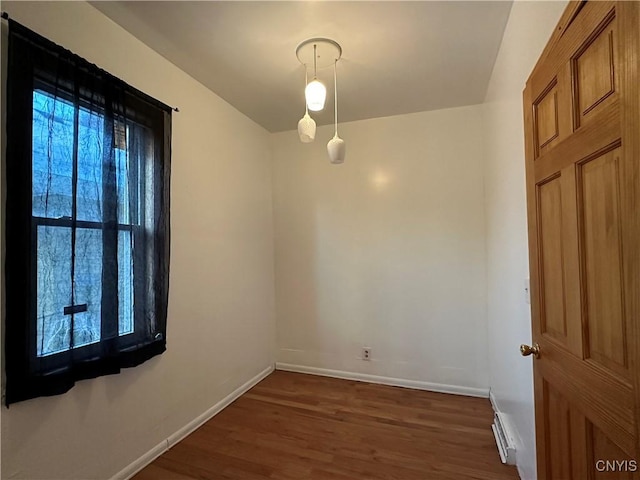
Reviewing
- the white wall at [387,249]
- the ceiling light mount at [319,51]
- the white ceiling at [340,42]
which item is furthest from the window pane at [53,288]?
the white wall at [387,249]

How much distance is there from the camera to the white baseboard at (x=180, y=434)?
1.77m

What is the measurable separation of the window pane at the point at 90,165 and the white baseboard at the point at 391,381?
2494 mm

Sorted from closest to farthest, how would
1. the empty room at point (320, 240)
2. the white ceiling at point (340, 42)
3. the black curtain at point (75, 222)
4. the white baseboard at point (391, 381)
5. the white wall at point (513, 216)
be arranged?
the empty room at point (320, 240), the black curtain at point (75, 222), the white wall at point (513, 216), the white ceiling at point (340, 42), the white baseboard at point (391, 381)

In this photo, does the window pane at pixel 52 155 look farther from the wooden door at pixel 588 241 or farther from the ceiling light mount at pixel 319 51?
the wooden door at pixel 588 241

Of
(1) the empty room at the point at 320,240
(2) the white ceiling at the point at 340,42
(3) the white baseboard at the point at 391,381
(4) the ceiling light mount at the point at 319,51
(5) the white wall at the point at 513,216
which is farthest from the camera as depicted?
(3) the white baseboard at the point at 391,381

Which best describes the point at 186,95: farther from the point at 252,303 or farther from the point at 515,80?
the point at 515,80

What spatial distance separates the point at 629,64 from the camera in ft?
2.00

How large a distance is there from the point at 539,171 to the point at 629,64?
1.92 feet

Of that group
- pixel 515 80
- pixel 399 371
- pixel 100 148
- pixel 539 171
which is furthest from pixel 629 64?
pixel 399 371

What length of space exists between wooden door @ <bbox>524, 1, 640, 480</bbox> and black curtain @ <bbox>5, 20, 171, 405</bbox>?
2.02 metres

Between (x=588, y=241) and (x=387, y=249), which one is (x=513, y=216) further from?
(x=387, y=249)

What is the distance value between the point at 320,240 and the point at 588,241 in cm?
258

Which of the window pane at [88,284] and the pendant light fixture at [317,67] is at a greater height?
the pendant light fixture at [317,67]

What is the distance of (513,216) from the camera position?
1728mm
